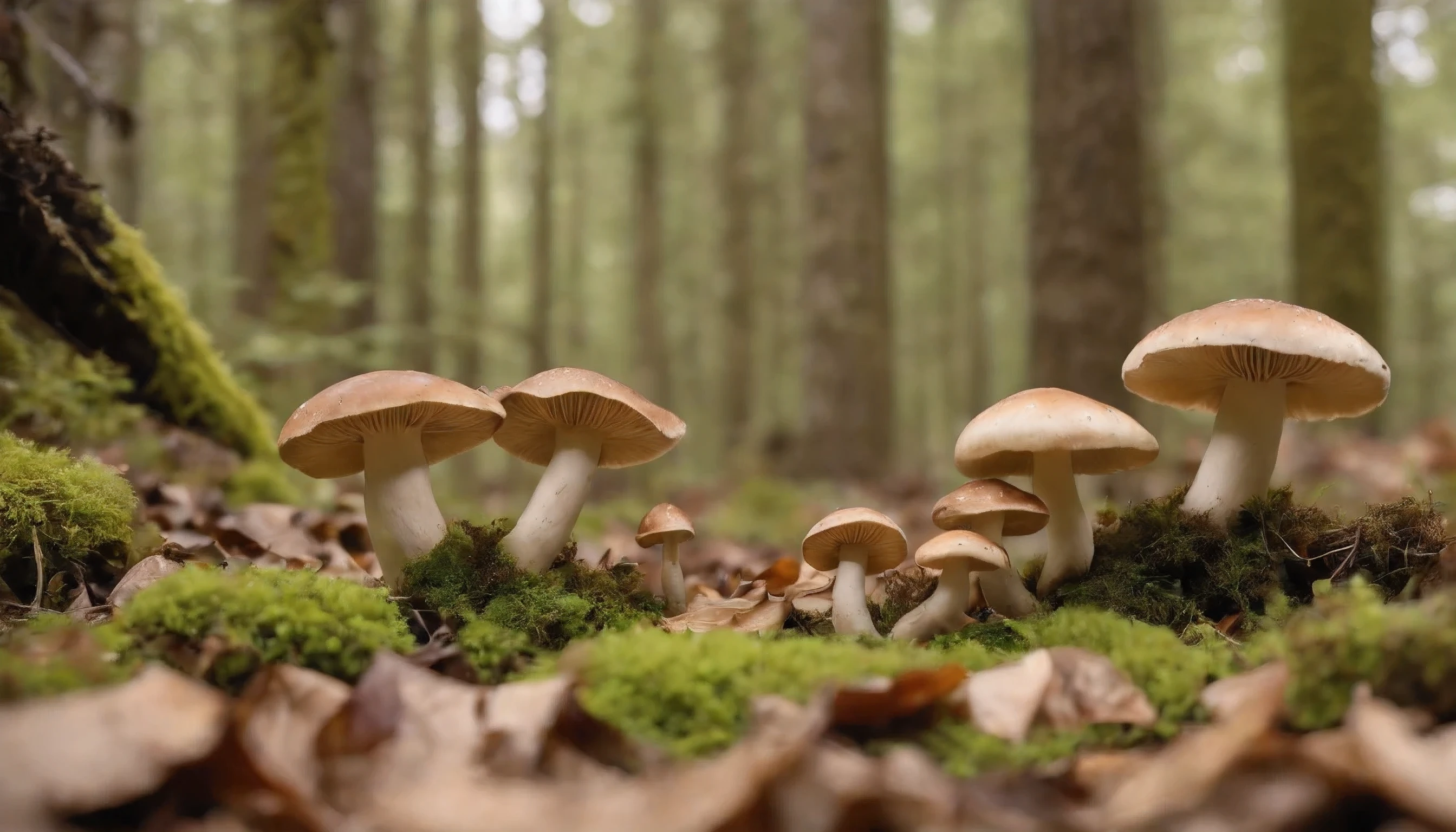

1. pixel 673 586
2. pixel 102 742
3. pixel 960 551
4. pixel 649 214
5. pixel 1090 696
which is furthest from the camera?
pixel 649 214

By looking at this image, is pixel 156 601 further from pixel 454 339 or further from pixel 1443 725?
pixel 454 339

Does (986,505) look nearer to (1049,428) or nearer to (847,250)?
(1049,428)

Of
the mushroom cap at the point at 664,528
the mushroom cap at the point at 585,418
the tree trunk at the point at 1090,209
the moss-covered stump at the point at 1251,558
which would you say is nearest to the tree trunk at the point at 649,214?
the tree trunk at the point at 1090,209

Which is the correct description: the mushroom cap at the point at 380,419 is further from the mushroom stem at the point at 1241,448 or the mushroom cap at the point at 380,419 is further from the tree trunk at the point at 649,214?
the tree trunk at the point at 649,214

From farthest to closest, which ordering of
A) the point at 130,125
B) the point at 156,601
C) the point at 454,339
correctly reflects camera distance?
the point at 454,339 → the point at 130,125 → the point at 156,601

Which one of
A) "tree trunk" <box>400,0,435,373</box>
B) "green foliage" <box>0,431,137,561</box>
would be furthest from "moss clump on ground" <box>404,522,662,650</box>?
"tree trunk" <box>400,0,435,373</box>

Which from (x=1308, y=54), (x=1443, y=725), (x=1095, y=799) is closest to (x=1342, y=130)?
(x=1308, y=54)

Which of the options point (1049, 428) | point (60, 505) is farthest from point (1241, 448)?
point (60, 505)
